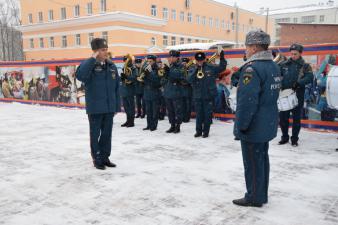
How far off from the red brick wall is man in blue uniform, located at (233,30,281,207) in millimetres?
28424

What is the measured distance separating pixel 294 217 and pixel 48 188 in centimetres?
325

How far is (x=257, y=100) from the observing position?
366 cm

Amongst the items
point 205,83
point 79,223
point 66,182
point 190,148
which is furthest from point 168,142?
point 79,223

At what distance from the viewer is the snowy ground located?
377cm

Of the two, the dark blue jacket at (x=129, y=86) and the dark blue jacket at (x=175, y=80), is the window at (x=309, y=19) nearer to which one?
the dark blue jacket at (x=129, y=86)

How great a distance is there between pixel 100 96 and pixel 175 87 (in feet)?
11.2

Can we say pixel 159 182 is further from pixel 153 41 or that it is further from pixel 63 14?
pixel 63 14

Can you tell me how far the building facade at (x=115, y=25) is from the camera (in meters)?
40.9

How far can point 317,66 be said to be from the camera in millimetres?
8352

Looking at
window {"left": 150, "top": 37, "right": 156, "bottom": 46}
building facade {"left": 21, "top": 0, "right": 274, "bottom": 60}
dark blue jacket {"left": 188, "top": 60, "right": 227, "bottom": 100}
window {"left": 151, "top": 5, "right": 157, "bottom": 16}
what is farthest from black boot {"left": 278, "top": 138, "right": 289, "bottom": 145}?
window {"left": 151, "top": 5, "right": 157, "bottom": 16}

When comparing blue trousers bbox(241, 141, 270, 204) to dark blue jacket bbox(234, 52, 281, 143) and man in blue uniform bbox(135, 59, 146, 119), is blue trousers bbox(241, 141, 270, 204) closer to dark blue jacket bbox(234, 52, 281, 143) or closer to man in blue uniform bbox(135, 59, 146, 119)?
dark blue jacket bbox(234, 52, 281, 143)

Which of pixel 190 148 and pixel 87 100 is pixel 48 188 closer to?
pixel 87 100

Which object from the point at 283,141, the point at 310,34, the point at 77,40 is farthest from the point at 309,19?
the point at 283,141

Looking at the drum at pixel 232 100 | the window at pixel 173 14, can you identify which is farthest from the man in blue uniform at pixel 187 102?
the window at pixel 173 14
